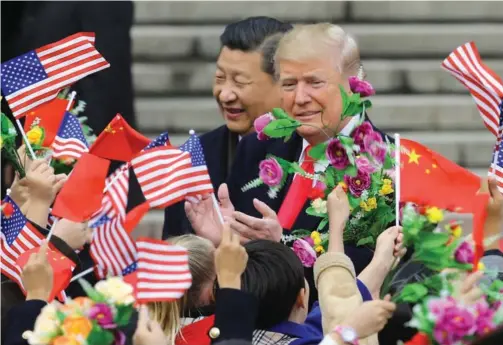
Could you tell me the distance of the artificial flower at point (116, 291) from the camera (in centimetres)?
444

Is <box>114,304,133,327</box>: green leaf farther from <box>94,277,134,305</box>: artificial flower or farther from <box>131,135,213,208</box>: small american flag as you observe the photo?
<box>131,135,213,208</box>: small american flag

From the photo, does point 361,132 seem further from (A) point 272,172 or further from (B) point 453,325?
(B) point 453,325

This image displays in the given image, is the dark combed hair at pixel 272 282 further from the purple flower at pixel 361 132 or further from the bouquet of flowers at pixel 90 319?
the purple flower at pixel 361 132

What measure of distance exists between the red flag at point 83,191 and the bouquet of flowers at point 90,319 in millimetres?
1426

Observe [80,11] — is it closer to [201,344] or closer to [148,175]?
[148,175]

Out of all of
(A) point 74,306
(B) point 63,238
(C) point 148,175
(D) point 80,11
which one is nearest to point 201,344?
(A) point 74,306

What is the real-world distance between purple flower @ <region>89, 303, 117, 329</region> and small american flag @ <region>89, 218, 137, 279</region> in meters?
1.08

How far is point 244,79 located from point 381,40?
12.1ft

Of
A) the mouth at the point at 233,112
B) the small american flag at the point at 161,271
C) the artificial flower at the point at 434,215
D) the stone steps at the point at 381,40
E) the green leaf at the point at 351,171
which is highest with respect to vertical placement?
the artificial flower at the point at 434,215

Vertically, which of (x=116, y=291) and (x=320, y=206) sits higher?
(x=116, y=291)

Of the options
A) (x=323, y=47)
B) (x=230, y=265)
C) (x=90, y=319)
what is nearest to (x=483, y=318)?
(x=230, y=265)

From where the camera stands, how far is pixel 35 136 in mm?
6691

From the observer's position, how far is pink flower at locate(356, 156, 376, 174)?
→ 578 centimetres

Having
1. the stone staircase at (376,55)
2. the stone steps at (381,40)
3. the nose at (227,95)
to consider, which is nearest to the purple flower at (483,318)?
the nose at (227,95)
